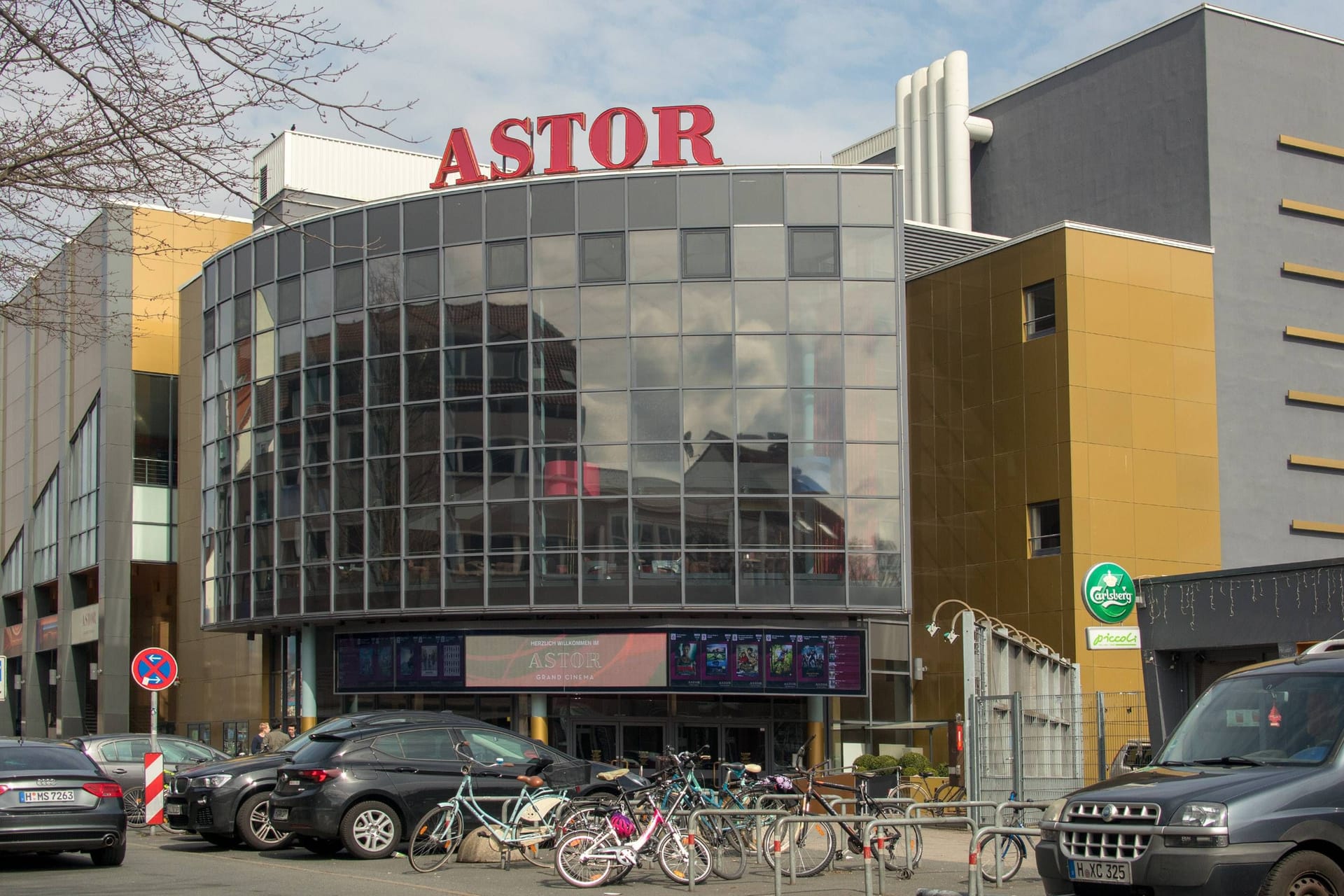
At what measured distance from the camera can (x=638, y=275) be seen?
115ft

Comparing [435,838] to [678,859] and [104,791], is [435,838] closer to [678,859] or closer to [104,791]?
[678,859]

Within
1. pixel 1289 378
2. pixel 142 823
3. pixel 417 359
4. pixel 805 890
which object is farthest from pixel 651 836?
pixel 1289 378

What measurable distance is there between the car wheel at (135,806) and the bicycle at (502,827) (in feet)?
27.9

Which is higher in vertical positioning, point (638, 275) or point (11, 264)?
point (638, 275)

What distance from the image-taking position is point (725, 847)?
53.1ft

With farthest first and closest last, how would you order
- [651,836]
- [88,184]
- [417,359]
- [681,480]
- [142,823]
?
[417,359] → [681,480] → [142,823] → [651,836] → [88,184]

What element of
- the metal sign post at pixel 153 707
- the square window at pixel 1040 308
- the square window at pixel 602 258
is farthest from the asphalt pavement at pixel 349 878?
the square window at pixel 1040 308

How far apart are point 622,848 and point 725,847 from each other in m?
1.69

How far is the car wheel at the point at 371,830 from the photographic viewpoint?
17547 mm

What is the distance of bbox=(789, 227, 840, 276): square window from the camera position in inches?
1364

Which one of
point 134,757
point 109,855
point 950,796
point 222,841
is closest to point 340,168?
point 134,757

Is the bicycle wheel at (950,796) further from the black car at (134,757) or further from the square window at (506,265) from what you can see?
the square window at (506,265)

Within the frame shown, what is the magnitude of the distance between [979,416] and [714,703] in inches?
372

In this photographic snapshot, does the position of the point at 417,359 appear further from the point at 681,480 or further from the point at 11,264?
the point at 11,264
